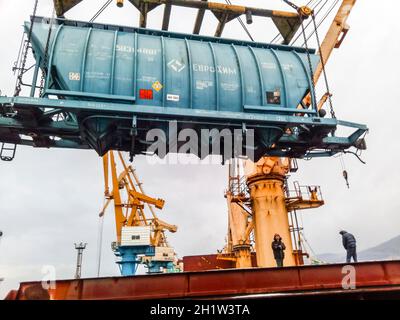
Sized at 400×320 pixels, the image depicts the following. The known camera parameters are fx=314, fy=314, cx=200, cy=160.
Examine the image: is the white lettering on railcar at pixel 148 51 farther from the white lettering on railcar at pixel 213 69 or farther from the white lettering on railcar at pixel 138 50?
the white lettering on railcar at pixel 213 69

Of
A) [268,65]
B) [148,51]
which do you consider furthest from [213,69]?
[148,51]

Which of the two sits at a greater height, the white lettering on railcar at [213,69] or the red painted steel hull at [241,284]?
the white lettering on railcar at [213,69]

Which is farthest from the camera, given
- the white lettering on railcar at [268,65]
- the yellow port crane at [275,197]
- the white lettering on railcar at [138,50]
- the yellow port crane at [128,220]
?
the yellow port crane at [128,220]

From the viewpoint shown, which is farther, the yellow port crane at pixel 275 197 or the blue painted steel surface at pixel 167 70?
the yellow port crane at pixel 275 197

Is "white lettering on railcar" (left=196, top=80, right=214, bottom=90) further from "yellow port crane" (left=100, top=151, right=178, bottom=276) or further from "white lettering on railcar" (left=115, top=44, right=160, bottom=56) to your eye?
"yellow port crane" (left=100, top=151, right=178, bottom=276)

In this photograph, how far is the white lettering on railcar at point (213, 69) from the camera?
27.2ft

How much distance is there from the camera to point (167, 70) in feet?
26.5

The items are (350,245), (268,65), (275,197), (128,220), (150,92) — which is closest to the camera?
(150,92)

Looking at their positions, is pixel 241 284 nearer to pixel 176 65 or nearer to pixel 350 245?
pixel 350 245

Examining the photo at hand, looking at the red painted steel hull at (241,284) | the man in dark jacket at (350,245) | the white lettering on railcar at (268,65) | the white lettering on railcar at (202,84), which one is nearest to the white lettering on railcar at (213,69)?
the white lettering on railcar at (202,84)

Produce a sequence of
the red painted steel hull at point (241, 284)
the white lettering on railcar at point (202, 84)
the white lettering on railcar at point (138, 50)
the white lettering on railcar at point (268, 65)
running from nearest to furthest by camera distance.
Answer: the red painted steel hull at point (241, 284), the white lettering on railcar at point (138, 50), the white lettering on railcar at point (202, 84), the white lettering on railcar at point (268, 65)

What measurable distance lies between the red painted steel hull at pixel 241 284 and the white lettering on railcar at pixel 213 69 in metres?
5.16

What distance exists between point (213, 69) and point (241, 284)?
214 inches
